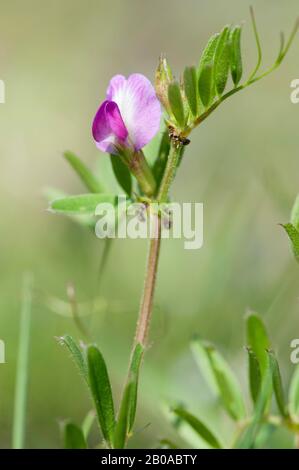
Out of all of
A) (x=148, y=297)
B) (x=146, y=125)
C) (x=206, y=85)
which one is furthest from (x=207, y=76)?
(x=148, y=297)

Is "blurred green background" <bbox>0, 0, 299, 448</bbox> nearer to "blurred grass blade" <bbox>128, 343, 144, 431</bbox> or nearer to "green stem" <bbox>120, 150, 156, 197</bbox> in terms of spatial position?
"blurred grass blade" <bbox>128, 343, 144, 431</bbox>

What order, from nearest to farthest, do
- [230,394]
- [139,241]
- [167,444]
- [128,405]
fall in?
1. [128,405]
2. [167,444]
3. [230,394]
4. [139,241]

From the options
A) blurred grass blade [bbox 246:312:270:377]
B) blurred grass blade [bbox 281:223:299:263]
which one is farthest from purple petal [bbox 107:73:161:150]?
blurred grass blade [bbox 246:312:270:377]

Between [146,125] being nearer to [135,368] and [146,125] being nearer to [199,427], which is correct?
[135,368]

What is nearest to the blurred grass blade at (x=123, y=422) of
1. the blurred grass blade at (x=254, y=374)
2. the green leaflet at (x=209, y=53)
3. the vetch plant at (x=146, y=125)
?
the vetch plant at (x=146, y=125)

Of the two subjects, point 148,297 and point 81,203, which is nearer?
point 148,297

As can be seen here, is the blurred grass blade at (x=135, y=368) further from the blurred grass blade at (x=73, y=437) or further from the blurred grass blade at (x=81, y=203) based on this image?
the blurred grass blade at (x=81, y=203)
